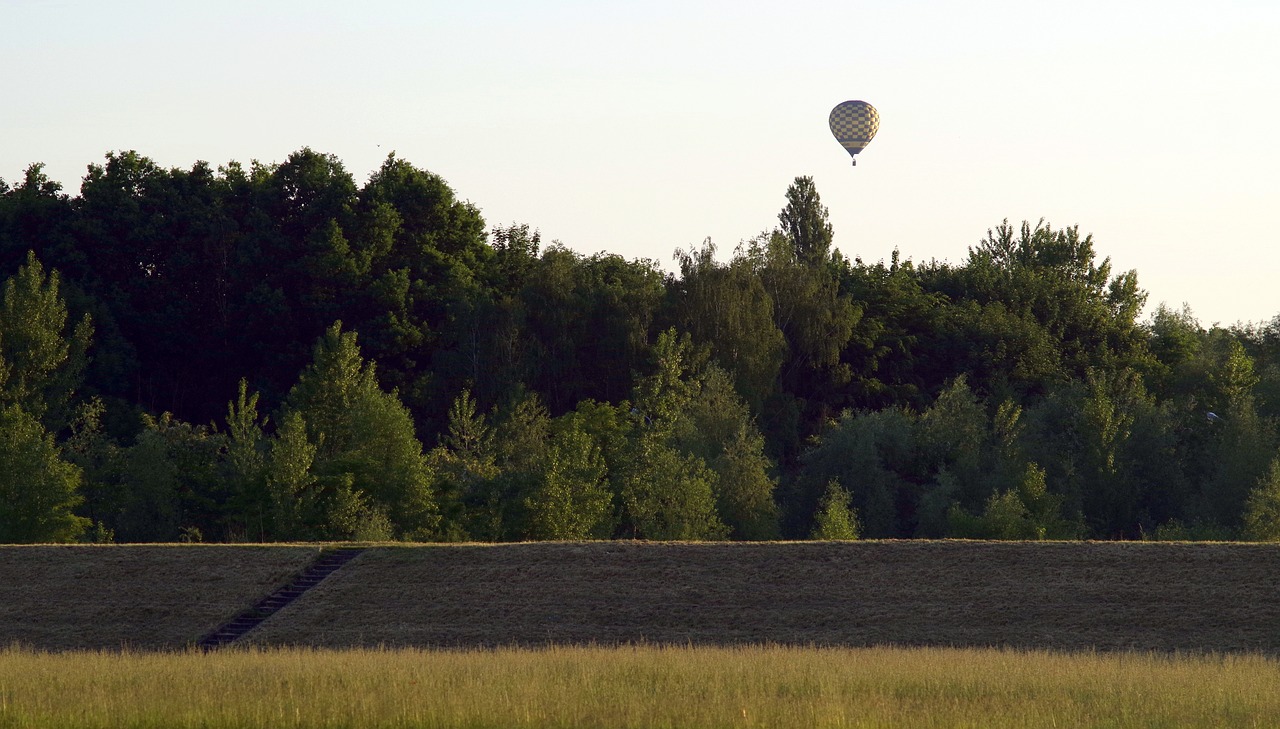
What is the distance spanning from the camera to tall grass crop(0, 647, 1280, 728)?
2173 centimetres

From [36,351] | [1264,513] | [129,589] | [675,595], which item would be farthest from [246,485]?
[1264,513]

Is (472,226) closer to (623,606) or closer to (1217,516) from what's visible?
(1217,516)

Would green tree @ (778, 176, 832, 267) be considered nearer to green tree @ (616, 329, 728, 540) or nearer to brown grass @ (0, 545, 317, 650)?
green tree @ (616, 329, 728, 540)

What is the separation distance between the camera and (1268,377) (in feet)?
239

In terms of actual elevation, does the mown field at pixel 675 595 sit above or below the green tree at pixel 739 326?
below

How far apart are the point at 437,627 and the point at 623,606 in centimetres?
476

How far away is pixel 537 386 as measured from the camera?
2928 inches

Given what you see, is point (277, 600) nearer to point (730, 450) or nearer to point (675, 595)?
point (675, 595)

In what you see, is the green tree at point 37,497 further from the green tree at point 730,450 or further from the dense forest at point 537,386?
the green tree at point 730,450

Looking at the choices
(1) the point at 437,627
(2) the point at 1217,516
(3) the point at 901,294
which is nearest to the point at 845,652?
(1) the point at 437,627

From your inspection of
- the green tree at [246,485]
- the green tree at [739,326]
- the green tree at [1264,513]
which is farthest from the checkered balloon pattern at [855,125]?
the green tree at [246,485]

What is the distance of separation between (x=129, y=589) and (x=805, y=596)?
1793 centimetres

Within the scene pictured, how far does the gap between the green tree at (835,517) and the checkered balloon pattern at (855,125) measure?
641 inches

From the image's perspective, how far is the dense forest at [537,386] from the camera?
5681 centimetres
